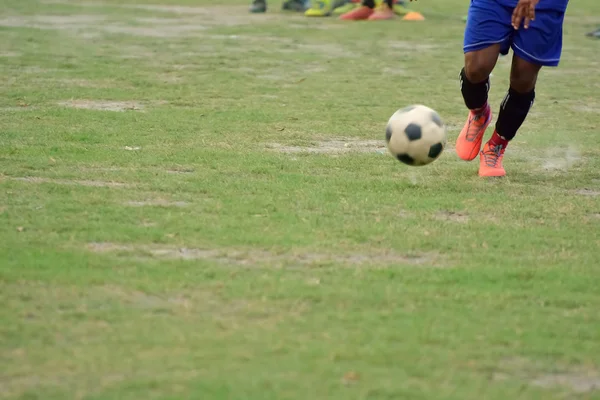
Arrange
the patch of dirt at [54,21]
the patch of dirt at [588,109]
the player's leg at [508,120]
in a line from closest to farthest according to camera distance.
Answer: the player's leg at [508,120] < the patch of dirt at [588,109] < the patch of dirt at [54,21]

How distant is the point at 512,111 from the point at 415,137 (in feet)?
3.06

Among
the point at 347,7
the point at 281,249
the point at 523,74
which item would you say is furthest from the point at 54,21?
the point at 281,249

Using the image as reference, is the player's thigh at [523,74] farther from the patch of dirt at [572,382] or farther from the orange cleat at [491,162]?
the patch of dirt at [572,382]

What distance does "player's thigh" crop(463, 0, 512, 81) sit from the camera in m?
6.33

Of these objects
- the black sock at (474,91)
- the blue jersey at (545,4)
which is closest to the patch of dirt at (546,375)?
the blue jersey at (545,4)

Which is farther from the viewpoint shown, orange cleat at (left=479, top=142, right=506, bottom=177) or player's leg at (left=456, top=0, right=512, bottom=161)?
orange cleat at (left=479, top=142, right=506, bottom=177)

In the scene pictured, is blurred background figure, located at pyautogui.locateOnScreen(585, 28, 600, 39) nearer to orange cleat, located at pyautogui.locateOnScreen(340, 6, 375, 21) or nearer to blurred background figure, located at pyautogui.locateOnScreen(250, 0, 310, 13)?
orange cleat, located at pyautogui.locateOnScreen(340, 6, 375, 21)

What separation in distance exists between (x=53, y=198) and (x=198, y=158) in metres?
1.37

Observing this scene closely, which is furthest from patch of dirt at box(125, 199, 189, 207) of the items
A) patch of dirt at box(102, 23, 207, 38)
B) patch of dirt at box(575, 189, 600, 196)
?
patch of dirt at box(102, 23, 207, 38)

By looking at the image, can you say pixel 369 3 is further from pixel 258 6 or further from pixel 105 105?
pixel 105 105

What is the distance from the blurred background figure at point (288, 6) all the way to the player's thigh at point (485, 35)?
536 inches

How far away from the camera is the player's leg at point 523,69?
20.6 ft

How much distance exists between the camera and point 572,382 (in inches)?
134

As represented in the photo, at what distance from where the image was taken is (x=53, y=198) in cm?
568
